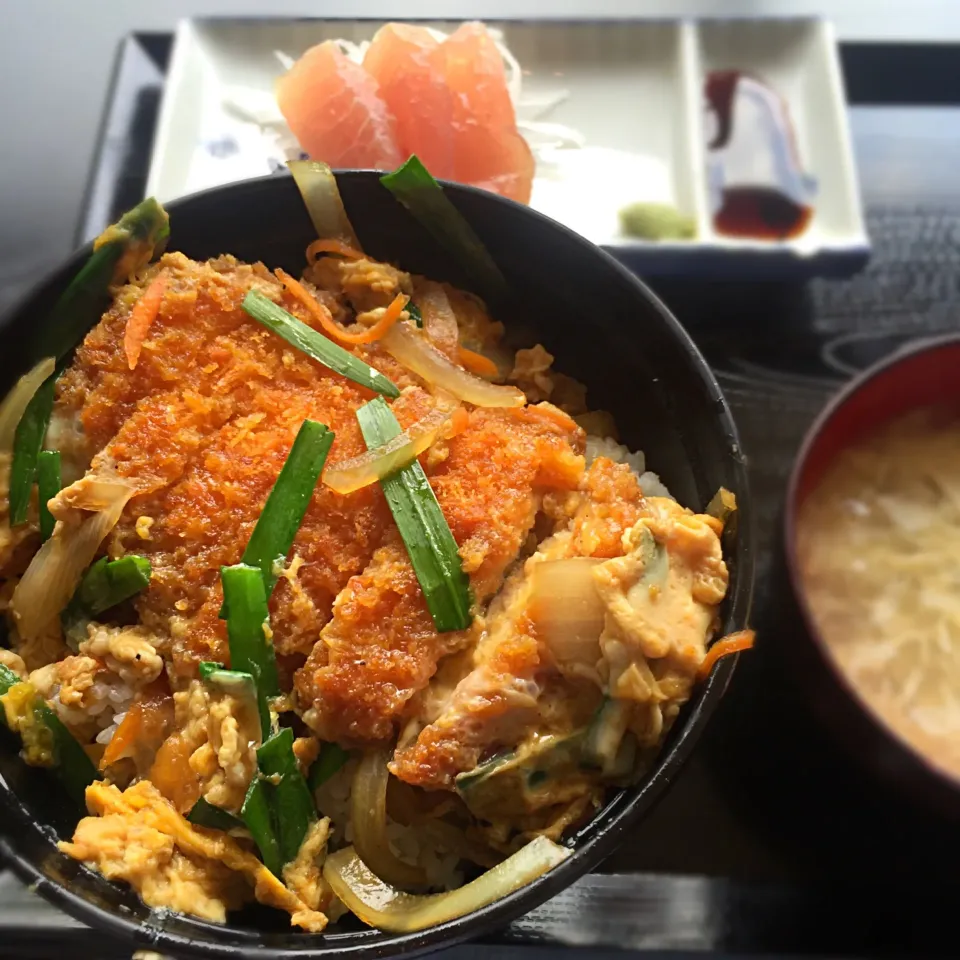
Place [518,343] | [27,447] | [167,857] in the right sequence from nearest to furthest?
[167,857] → [27,447] → [518,343]

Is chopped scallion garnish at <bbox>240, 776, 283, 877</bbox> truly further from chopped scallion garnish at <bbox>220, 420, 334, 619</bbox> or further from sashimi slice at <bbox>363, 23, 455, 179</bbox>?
sashimi slice at <bbox>363, 23, 455, 179</bbox>

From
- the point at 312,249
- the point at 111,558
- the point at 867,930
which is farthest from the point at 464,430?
the point at 867,930

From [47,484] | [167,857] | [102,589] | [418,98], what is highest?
[418,98]

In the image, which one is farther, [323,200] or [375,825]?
[323,200]

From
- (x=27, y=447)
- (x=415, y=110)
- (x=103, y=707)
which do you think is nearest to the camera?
(x=103, y=707)

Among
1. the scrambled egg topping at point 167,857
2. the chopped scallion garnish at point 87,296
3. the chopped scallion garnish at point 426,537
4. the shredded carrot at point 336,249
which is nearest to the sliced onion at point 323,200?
the shredded carrot at point 336,249

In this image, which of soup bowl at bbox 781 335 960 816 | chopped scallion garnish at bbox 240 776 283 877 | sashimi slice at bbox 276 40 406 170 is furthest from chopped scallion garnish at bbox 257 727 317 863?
sashimi slice at bbox 276 40 406 170

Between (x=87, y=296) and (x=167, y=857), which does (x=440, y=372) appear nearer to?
(x=87, y=296)

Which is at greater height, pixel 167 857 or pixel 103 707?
pixel 103 707

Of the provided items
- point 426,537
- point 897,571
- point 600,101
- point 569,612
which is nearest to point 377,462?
point 426,537
